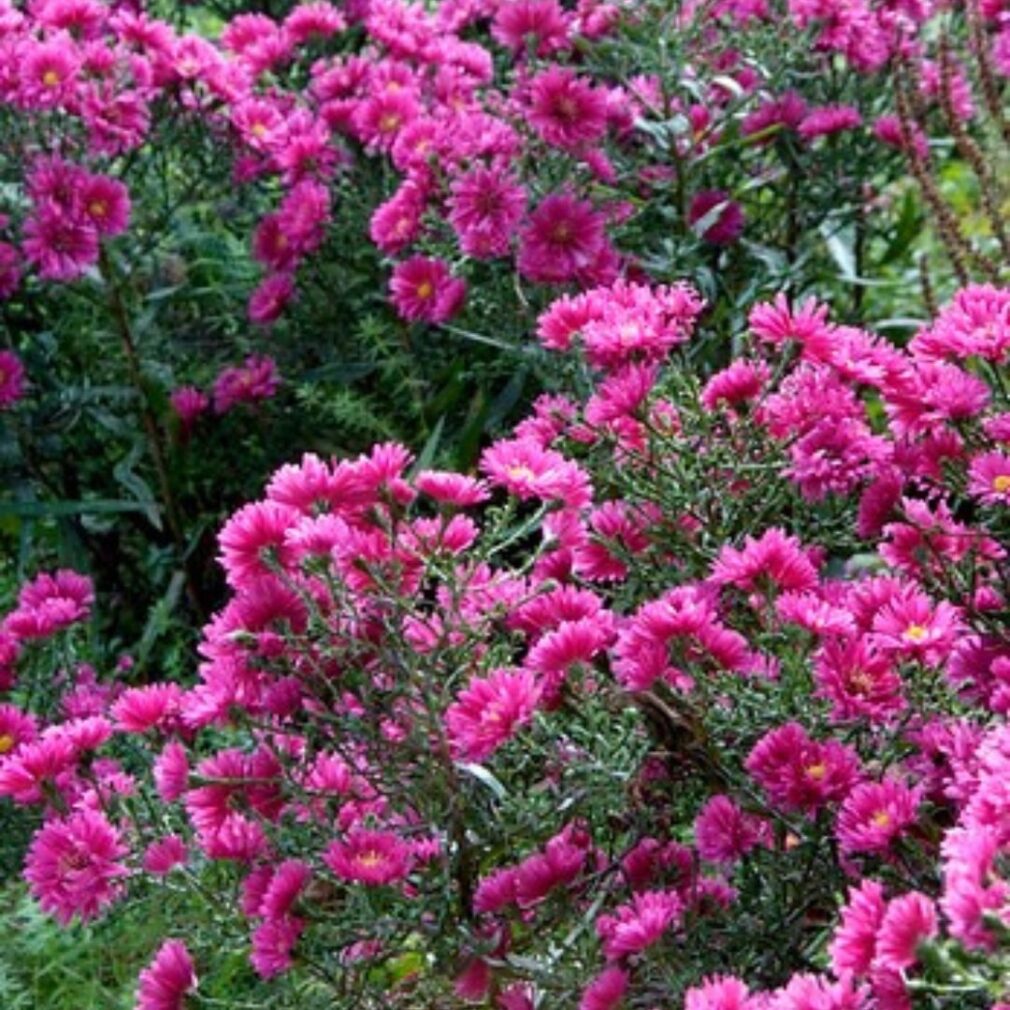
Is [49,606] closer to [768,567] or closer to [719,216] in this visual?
[768,567]

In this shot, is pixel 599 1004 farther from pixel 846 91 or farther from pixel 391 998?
pixel 846 91

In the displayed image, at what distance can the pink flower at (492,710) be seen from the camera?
1.94m

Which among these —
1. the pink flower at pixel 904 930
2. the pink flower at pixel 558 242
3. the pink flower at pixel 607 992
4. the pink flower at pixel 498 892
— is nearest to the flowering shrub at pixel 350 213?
the pink flower at pixel 558 242

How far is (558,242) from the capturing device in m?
3.23

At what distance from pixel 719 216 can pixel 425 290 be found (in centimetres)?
49

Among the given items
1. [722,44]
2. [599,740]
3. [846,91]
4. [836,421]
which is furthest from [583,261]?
[599,740]

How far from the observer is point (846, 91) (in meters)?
3.85

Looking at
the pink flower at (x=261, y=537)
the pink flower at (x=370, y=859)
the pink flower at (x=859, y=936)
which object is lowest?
the pink flower at (x=370, y=859)

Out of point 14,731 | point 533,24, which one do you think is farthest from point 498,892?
point 533,24

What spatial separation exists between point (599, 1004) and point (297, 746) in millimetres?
434

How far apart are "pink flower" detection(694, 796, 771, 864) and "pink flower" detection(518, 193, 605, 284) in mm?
1359

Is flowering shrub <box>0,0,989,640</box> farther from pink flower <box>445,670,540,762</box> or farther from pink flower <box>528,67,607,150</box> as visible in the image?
pink flower <box>445,670,540,762</box>

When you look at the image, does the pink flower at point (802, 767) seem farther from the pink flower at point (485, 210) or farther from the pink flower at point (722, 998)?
the pink flower at point (485, 210)

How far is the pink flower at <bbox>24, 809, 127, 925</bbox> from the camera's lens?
2.26 meters
